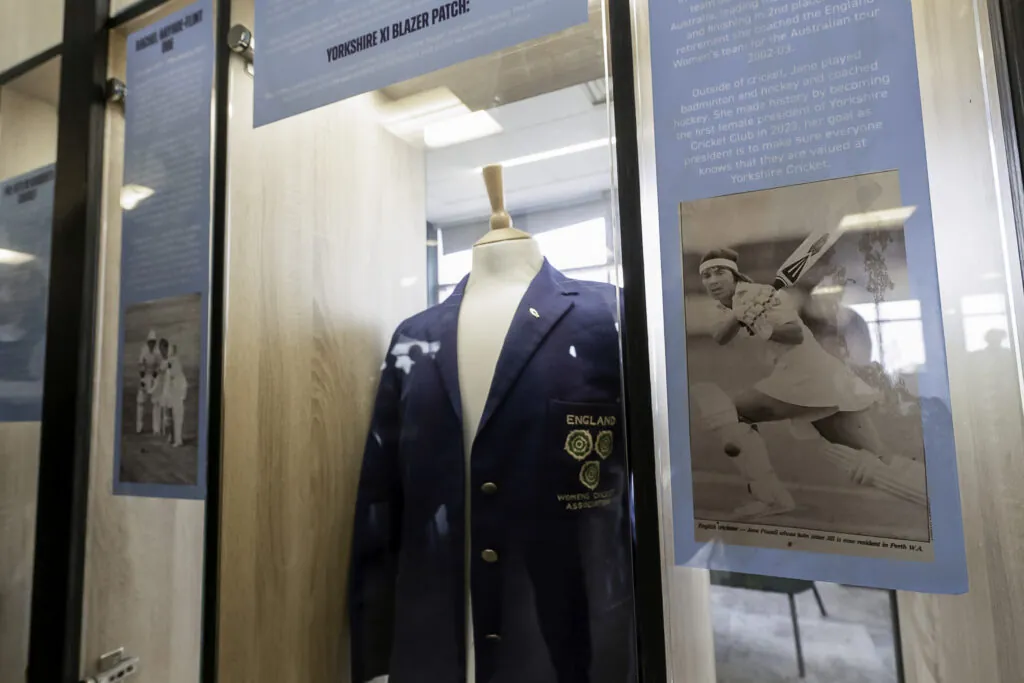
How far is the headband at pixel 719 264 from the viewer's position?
617mm

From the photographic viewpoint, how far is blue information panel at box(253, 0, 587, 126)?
2.60ft

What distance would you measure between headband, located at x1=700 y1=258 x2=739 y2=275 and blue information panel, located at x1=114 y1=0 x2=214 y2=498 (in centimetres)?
90

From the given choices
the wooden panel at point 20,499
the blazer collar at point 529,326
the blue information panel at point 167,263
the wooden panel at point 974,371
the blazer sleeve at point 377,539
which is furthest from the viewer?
the wooden panel at point 20,499

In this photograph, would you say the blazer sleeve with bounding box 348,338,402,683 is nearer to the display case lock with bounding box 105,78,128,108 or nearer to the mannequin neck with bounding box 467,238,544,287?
the mannequin neck with bounding box 467,238,544,287

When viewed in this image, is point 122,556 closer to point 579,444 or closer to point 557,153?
point 579,444

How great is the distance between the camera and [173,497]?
1104mm

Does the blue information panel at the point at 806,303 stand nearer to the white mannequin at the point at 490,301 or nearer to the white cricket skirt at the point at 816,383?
the white cricket skirt at the point at 816,383

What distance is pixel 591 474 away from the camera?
2.64ft

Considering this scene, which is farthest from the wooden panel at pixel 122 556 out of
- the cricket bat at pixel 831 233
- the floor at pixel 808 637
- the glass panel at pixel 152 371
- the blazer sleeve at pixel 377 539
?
the cricket bat at pixel 831 233

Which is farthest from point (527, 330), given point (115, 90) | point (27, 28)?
point (27, 28)

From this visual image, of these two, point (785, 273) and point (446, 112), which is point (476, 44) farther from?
point (785, 273)

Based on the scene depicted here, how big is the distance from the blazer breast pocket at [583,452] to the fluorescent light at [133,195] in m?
0.97

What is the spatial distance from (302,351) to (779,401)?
88 centimetres

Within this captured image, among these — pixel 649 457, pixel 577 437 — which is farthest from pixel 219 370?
pixel 649 457
